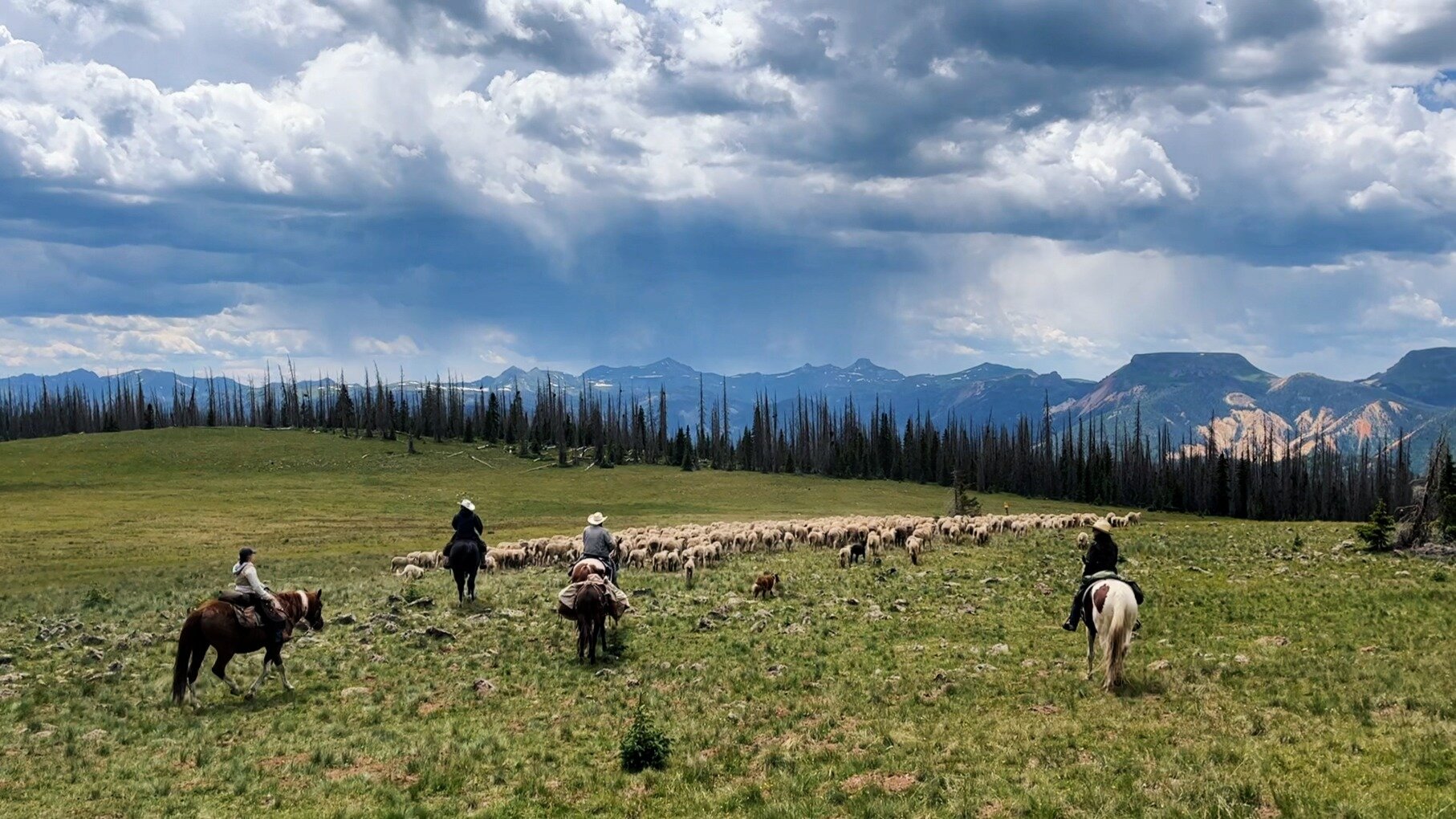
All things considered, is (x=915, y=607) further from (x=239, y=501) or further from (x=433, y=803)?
(x=239, y=501)

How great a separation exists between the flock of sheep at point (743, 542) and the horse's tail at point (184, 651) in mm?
17235

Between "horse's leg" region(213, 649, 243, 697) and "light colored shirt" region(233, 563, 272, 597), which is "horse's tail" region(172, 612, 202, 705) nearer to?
"horse's leg" region(213, 649, 243, 697)

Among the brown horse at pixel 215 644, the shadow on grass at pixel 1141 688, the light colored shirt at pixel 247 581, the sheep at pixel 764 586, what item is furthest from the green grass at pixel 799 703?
the light colored shirt at pixel 247 581

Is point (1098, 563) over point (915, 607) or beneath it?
over

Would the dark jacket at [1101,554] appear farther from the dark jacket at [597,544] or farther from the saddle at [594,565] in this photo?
the dark jacket at [597,544]

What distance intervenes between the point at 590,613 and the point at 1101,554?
9794mm

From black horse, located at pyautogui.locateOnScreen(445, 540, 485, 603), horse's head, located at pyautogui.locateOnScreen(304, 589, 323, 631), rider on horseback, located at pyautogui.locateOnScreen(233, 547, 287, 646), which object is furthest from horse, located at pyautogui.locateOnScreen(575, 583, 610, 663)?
black horse, located at pyautogui.locateOnScreen(445, 540, 485, 603)

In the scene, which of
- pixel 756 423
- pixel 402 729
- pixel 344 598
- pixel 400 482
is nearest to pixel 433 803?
pixel 402 729

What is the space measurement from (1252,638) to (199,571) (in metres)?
37.9

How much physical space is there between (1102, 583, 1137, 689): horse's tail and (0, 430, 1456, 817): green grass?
1.12 feet

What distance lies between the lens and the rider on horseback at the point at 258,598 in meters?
15.6

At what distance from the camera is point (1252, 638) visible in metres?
16.9

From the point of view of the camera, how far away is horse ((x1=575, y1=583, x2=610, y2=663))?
1748 centimetres

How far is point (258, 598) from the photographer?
15.6 metres
